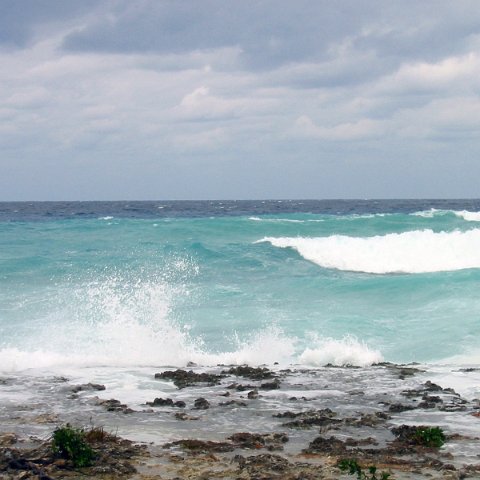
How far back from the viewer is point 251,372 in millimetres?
12102

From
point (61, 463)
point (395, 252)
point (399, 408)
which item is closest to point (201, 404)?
point (399, 408)

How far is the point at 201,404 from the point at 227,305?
928 cm

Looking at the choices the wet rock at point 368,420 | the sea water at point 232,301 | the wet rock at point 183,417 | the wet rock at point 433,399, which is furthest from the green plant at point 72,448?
the wet rock at point 433,399

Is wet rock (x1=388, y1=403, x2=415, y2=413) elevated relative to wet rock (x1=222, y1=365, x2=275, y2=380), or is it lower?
elevated

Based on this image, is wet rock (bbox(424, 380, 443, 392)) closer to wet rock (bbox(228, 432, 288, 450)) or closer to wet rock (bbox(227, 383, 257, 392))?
wet rock (bbox(227, 383, 257, 392))

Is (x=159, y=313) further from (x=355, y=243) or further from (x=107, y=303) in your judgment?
(x=355, y=243)

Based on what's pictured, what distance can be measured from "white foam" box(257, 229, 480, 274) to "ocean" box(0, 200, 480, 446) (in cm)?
8

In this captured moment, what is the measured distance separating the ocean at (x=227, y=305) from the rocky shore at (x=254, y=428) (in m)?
0.74

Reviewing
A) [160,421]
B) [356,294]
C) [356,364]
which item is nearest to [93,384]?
[160,421]


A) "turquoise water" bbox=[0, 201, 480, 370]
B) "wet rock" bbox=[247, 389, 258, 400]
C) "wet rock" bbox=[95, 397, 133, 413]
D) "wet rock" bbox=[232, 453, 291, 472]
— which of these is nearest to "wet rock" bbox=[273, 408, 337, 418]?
"wet rock" bbox=[247, 389, 258, 400]

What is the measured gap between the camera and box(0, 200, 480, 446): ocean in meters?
14.1

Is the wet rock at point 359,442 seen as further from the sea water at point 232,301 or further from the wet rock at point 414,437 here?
the sea water at point 232,301

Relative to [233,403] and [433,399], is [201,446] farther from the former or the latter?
[433,399]

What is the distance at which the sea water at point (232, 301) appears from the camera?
14.5 meters
